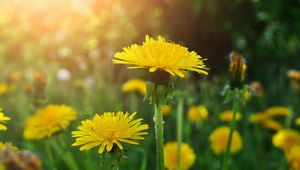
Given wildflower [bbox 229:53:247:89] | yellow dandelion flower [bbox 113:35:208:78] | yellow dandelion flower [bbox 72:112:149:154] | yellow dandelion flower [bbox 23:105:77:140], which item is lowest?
yellow dandelion flower [bbox 72:112:149:154]

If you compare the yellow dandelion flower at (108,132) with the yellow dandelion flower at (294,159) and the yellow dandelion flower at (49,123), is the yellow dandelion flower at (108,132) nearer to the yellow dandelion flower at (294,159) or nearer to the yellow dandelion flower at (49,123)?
the yellow dandelion flower at (49,123)

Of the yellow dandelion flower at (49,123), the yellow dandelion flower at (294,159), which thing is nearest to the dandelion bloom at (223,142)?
the yellow dandelion flower at (294,159)

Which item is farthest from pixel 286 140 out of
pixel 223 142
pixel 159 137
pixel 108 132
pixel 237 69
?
pixel 108 132

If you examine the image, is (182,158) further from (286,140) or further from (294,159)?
(286,140)

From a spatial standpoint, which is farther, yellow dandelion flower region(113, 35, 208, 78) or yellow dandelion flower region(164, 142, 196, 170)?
yellow dandelion flower region(164, 142, 196, 170)

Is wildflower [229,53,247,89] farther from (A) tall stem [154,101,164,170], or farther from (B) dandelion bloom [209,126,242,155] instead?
(B) dandelion bloom [209,126,242,155]

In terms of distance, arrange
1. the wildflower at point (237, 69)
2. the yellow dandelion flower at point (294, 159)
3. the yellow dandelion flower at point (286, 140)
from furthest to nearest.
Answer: the yellow dandelion flower at point (286, 140), the yellow dandelion flower at point (294, 159), the wildflower at point (237, 69)

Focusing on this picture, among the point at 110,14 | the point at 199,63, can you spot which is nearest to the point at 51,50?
the point at 110,14

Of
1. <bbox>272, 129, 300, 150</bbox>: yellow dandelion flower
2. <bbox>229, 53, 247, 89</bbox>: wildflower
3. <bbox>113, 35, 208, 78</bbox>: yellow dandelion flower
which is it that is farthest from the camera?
<bbox>272, 129, 300, 150</bbox>: yellow dandelion flower

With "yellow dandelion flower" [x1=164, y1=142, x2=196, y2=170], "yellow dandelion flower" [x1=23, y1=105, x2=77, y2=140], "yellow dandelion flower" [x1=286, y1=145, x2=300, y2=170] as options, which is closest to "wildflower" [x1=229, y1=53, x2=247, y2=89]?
"yellow dandelion flower" [x1=164, y1=142, x2=196, y2=170]
